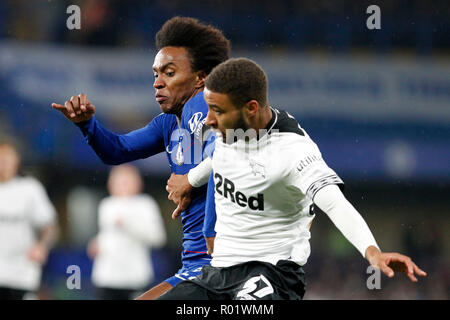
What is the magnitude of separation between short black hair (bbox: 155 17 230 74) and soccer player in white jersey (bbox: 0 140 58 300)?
108 inches

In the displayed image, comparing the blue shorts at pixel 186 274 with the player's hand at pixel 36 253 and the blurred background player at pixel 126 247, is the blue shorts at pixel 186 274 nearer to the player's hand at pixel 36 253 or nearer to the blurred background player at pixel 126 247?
the player's hand at pixel 36 253

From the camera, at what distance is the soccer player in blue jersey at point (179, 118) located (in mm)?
3850

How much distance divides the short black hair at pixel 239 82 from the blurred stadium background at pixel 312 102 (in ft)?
27.8

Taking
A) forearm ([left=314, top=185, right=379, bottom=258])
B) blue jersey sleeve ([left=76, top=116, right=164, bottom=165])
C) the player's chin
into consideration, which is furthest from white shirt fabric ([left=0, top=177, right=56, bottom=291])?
forearm ([left=314, top=185, right=379, bottom=258])

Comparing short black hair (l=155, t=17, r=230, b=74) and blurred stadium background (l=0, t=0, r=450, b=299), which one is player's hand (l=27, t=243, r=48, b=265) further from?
blurred stadium background (l=0, t=0, r=450, b=299)

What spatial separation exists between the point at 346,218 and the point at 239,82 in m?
0.73

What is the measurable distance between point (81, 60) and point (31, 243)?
635 cm

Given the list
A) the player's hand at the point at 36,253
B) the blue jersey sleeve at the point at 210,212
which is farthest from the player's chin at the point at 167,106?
the player's hand at the point at 36,253

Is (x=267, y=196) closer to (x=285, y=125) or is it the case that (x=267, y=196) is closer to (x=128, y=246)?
(x=285, y=125)

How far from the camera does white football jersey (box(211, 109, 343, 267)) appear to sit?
3092 millimetres

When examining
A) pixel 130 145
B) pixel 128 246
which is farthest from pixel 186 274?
pixel 128 246

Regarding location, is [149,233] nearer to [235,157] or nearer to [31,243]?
[31,243]

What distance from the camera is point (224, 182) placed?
327 centimetres
